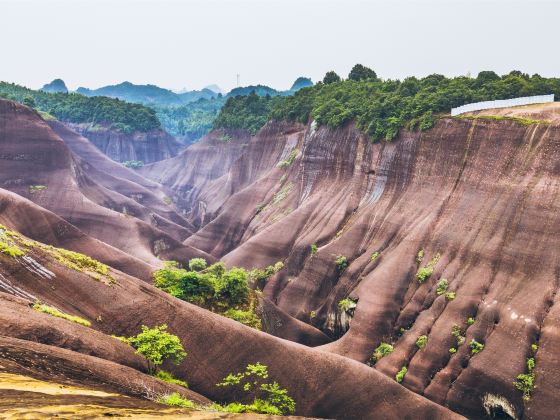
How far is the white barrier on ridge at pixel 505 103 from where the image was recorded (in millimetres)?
49500

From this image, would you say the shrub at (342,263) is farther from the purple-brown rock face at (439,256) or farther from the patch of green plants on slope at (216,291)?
the patch of green plants on slope at (216,291)

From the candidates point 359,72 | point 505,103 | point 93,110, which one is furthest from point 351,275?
point 93,110

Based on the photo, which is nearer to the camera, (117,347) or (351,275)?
(117,347)

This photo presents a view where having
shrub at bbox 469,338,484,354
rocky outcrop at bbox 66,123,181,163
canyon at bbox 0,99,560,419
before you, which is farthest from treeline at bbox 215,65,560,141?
rocky outcrop at bbox 66,123,181,163

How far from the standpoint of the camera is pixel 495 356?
35.5 m

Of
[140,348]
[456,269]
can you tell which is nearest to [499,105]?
[456,269]

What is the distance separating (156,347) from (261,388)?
655cm

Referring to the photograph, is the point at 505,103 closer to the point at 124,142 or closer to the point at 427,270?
the point at 427,270

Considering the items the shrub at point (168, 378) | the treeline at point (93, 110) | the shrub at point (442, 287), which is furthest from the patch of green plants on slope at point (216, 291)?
the treeline at point (93, 110)

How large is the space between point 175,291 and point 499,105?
35132mm

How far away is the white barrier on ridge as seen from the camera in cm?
4950

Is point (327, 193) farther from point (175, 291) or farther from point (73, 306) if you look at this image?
point (73, 306)

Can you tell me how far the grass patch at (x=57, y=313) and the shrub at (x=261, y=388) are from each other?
821cm

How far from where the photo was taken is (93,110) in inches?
6506
